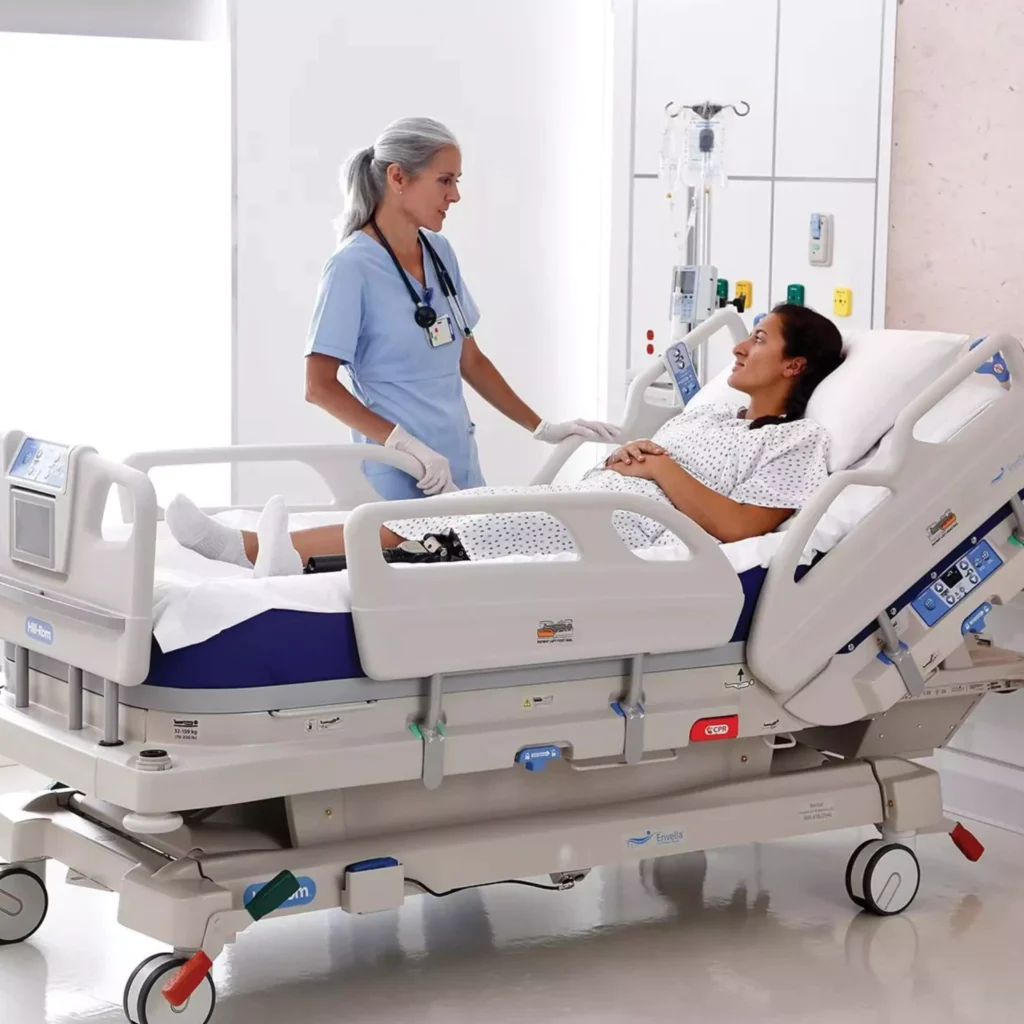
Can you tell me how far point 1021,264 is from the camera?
467 cm

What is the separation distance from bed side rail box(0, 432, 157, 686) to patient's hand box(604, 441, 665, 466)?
111 cm

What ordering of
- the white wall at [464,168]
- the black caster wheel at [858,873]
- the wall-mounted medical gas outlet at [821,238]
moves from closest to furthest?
the black caster wheel at [858,873]
the white wall at [464,168]
the wall-mounted medical gas outlet at [821,238]

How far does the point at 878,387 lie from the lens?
10.3ft

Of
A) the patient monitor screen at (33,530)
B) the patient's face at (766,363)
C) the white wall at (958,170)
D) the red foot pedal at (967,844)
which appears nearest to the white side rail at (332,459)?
the patient monitor screen at (33,530)

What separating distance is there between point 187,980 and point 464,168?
3381 mm

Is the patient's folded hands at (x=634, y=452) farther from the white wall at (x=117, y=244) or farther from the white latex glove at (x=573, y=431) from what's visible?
the white wall at (x=117, y=244)

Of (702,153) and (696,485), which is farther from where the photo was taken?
(702,153)

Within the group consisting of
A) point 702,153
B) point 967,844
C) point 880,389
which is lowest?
point 967,844

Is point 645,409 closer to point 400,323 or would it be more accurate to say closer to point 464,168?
point 400,323

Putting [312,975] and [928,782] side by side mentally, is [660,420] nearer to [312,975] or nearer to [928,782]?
[928,782]

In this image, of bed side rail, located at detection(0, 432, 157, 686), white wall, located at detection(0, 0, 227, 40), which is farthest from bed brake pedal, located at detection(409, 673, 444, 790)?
white wall, located at detection(0, 0, 227, 40)

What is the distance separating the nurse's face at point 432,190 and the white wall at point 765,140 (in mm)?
1710

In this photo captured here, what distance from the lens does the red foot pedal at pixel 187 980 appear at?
2400 mm

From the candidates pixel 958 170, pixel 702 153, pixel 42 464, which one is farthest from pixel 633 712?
pixel 958 170
